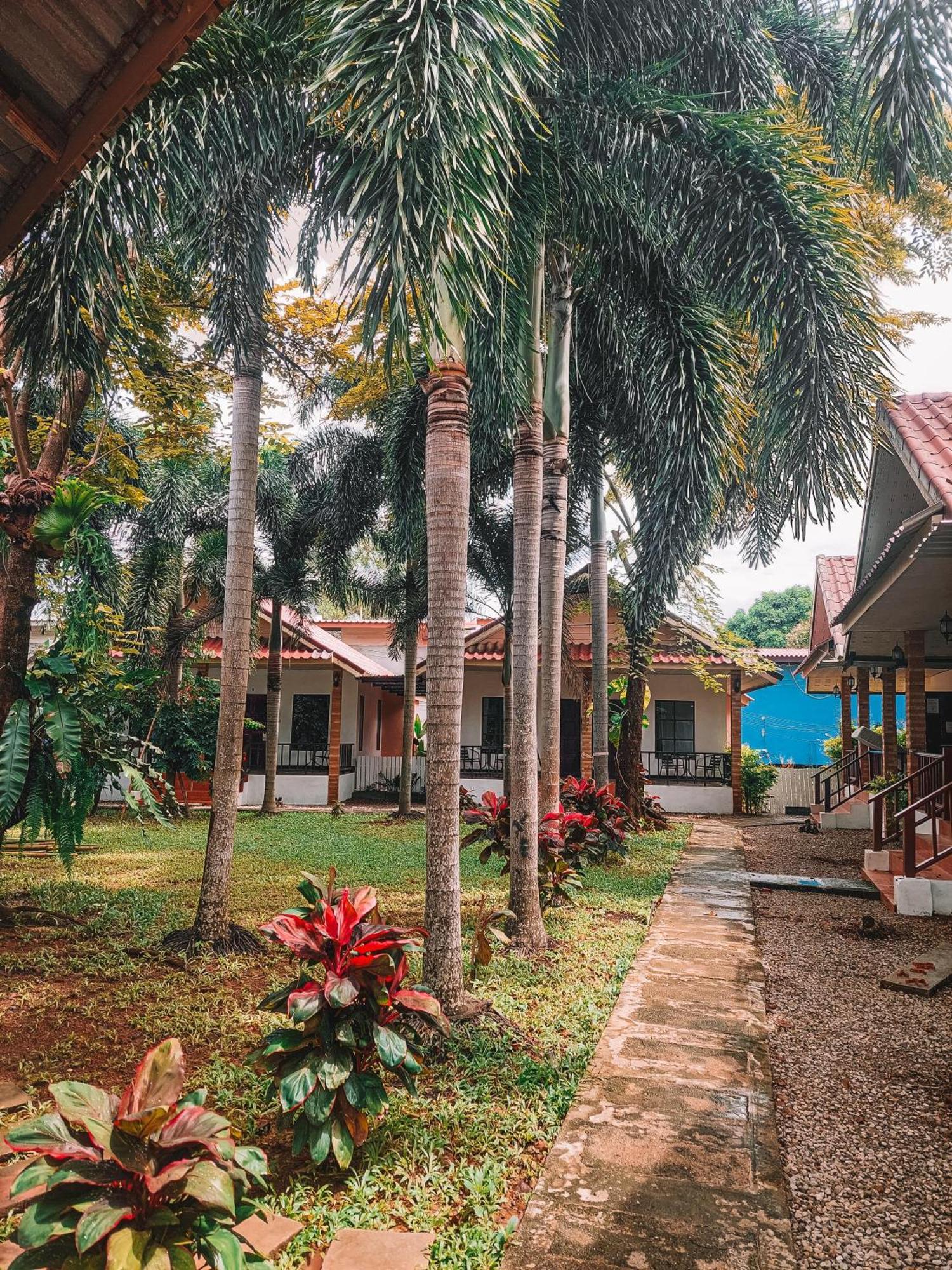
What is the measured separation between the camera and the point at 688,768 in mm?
19375

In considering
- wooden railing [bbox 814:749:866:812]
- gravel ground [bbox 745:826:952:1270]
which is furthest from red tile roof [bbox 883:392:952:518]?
wooden railing [bbox 814:749:866:812]

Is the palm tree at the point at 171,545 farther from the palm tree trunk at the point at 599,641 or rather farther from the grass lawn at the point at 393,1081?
the palm tree trunk at the point at 599,641

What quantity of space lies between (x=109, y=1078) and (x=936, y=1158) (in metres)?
3.56

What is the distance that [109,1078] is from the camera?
3.71 meters

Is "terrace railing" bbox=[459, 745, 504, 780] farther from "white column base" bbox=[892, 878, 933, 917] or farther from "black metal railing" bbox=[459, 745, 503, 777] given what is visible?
"white column base" bbox=[892, 878, 933, 917]

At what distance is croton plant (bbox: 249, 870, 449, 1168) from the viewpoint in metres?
2.82

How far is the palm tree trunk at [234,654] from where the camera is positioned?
5828 mm

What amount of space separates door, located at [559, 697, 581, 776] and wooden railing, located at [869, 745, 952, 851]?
1061 cm

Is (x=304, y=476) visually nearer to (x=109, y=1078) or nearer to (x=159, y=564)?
(x=159, y=564)

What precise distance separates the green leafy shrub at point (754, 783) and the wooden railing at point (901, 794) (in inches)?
335

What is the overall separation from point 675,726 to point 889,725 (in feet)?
27.1

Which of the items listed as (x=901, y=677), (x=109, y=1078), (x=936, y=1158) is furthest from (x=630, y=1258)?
(x=901, y=677)

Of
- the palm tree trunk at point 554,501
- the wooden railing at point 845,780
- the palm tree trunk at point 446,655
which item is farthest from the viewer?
the wooden railing at point 845,780

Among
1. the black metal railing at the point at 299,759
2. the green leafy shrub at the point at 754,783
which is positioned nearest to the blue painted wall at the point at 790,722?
the green leafy shrub at the point at 754,783
